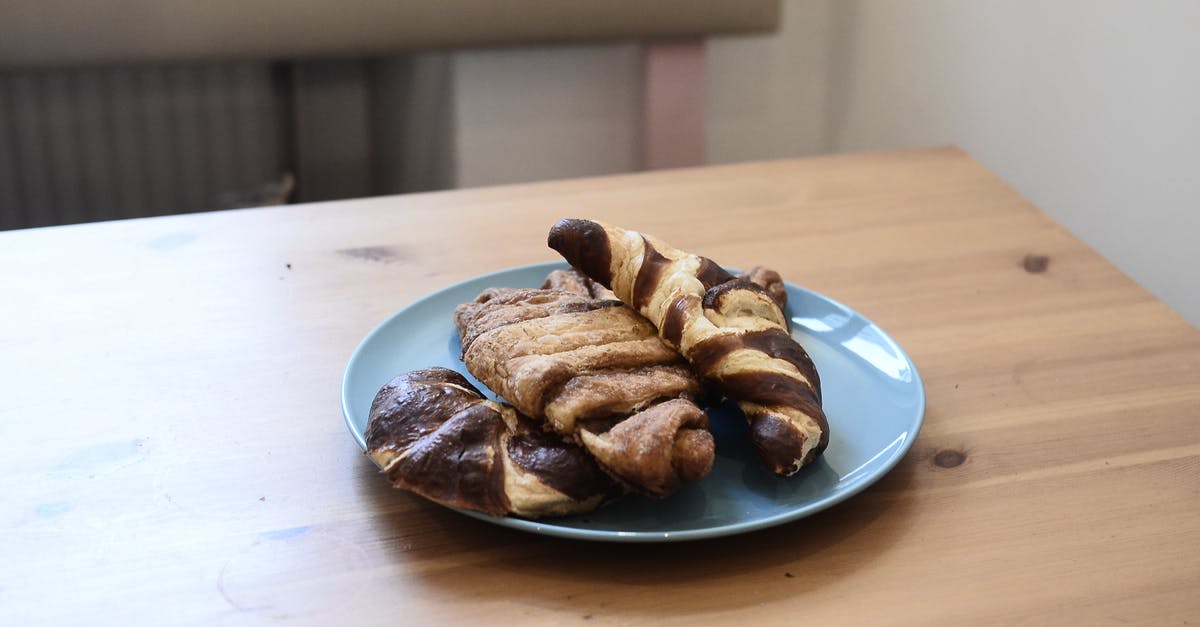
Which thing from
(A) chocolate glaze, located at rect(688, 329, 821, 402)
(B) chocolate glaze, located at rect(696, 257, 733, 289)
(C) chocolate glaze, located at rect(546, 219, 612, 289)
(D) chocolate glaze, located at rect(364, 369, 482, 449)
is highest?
(C) chocolate glaze, located at rect(546, 219, 612, 289)

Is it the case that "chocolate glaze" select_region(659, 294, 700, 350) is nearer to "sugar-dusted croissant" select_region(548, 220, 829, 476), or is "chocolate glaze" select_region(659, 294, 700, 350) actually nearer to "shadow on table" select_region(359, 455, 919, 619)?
"sugar-dusted croissant" select_region(548, 220, 829, 476)

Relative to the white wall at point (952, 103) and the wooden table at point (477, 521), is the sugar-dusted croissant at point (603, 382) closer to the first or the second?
the wooden table at point (477, 521)

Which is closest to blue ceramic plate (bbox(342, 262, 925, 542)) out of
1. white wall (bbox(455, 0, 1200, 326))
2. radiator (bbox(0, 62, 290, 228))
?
white wall (bbox(455, 0, 1200, 326))

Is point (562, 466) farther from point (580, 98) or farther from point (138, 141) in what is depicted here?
point (138, 141)

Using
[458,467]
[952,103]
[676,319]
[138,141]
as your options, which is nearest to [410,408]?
[458,467]

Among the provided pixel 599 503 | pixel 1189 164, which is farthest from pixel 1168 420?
pixel 1189 164
